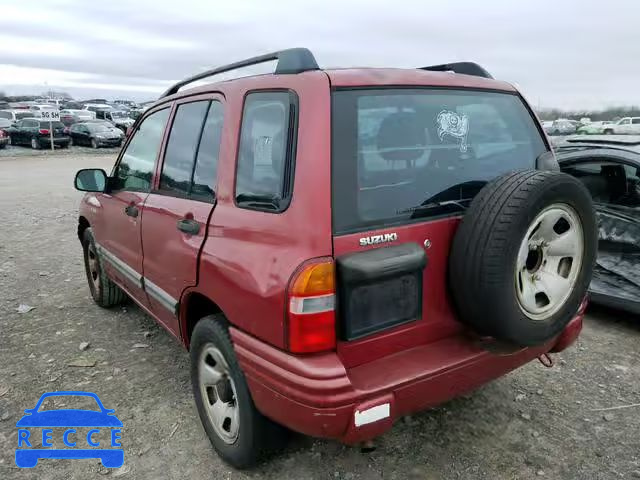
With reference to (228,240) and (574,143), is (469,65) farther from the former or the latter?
(574,143)

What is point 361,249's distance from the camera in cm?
203

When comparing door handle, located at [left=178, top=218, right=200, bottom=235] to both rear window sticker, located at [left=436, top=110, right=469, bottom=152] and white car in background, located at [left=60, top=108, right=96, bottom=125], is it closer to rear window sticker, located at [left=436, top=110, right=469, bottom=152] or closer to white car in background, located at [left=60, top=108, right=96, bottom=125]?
rear window sticker, located at [left=436, top=110, right=469, bottom=152]

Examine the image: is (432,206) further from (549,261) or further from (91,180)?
(91,180)

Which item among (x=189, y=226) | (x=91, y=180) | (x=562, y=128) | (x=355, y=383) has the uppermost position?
(x=562, y=128)

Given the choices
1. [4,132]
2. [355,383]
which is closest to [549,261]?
[355,383]

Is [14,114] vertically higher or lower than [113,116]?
lower

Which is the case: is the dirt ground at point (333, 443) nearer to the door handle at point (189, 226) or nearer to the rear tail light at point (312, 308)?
the rear tail light at point (312, 308)

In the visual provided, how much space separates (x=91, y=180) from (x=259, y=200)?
85.6 inches

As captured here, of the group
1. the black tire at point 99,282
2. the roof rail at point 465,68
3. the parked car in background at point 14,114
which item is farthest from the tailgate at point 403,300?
the parked car in background at point 14,114

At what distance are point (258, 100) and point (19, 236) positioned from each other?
6829 mm

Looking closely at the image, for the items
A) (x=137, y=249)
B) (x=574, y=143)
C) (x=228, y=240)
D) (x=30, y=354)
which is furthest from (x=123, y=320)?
(x=574, y=143)

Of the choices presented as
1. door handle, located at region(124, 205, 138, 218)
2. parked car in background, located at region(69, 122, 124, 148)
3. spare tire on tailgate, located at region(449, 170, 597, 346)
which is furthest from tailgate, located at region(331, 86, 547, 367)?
parked car in background, located at region(69, 122, 124, 148)

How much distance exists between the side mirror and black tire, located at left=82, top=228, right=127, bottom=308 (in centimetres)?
73

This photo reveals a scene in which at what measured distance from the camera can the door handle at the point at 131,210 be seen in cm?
333
